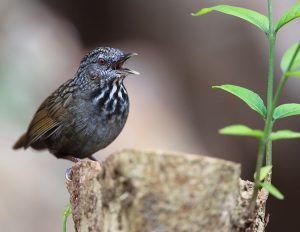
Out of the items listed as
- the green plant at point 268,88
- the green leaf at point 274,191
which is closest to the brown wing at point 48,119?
the green plant at point 268,88

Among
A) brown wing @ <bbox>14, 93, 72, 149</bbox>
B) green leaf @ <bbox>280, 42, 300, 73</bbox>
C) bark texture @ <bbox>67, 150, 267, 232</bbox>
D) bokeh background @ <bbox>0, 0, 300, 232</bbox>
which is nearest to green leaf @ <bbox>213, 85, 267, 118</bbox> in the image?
green leaf @ <bbox>280, 42, 300, 73</bbox>

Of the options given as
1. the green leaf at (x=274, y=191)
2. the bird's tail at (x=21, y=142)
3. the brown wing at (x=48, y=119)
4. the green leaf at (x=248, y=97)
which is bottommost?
the bird's tail at (x=21, y=142)

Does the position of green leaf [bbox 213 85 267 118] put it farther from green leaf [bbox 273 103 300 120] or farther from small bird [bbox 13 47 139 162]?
small bird [bbox 13 47 139 162]

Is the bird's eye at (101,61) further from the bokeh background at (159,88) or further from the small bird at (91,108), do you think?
the bokeh background at (159,88)

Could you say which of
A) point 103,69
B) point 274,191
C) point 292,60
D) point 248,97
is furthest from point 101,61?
point 274,191

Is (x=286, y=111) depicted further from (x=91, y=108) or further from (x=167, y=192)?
(x=91, y=108)

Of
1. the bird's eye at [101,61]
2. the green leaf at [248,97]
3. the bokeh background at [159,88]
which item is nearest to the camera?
the green leaf at [248,97]
